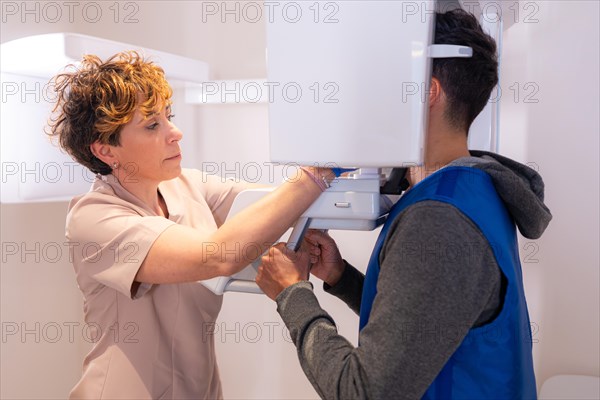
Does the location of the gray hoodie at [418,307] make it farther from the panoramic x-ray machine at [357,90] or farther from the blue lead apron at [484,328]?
the panoramic x-ray machine at [357,90]

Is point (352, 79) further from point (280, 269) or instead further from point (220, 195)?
point (220, 195)

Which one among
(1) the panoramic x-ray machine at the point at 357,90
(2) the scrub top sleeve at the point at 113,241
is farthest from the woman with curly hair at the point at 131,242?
(1) the panoramic x-ray machine at the point at 357,90

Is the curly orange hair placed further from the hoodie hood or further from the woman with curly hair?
the hoodie hood

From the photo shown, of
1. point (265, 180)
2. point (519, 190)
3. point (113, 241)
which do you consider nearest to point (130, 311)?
point (113, 241)

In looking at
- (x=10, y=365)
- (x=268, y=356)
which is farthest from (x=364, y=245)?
(x=10, y=365)

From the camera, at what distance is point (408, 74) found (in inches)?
36.5

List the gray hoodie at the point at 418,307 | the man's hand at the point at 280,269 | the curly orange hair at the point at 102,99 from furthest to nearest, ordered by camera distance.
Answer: the curly orange hair at the point at 102,99 < the man's hand at the point at 280,269 < the gray hoodie at the point at 418,307

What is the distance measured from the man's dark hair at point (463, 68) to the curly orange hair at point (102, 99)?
747mm

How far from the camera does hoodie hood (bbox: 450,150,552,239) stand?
935mm

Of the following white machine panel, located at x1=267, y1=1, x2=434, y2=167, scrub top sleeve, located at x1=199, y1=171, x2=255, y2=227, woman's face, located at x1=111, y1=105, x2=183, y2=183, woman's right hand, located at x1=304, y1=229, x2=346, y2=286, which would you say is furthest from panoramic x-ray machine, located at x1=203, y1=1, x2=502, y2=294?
scrub top sleeve, located at x1=199, y1=171, x2=255, y2=227

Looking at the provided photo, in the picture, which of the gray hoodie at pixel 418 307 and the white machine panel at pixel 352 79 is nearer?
the gray hoodie at pixel 418 307

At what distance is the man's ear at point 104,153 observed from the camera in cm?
146

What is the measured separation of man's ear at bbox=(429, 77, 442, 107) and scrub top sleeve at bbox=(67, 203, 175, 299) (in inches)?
25.2

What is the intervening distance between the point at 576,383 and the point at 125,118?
4.65ft
